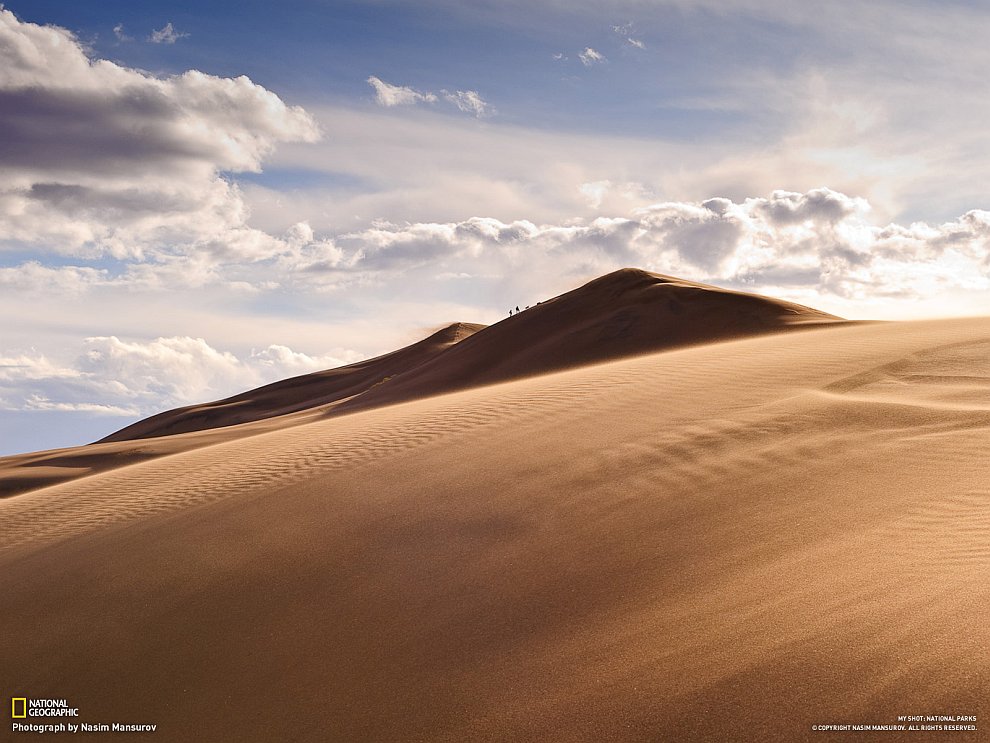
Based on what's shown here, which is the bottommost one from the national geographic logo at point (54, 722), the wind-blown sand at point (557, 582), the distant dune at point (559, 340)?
the national geographic logo at point (54, 722)

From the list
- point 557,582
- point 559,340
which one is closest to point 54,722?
point 557,582

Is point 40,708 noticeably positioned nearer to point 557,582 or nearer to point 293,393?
point 557,582

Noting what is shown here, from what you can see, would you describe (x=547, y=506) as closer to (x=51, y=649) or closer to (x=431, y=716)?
(x=431, y=716)

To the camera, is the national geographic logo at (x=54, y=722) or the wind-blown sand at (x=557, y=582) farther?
the national geographic logo at (x=54, y=722)

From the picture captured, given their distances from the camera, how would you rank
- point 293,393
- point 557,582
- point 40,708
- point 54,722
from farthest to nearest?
point 293,393 → point 557,582 → point 40,708 → point 54,722

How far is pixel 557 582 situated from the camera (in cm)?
598

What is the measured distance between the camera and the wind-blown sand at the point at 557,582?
4.21m

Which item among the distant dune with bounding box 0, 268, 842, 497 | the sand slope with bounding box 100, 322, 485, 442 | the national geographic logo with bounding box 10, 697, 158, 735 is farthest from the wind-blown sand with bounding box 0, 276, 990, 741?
the sand slope with bounding box 100, 322, 485, 442

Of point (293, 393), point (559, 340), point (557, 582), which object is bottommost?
point (557, 582)

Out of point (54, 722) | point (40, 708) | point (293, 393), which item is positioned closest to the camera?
point (54, 722)

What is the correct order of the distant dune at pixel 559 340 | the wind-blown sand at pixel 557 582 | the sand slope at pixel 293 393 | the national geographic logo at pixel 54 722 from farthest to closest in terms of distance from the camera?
the sand slope at pixel 293 393
the distant dune at pixel 559 340
the national geographic logo at pixel 54 722
the wind-blown sand at pixel 557 582

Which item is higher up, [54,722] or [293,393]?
[293,393]

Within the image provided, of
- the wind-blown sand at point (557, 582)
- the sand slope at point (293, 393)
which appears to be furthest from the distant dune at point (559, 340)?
the sand slope at point (293, 393)

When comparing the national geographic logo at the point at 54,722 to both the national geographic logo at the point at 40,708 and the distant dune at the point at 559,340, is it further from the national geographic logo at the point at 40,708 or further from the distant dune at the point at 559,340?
the distant dune at the point at 559,340
